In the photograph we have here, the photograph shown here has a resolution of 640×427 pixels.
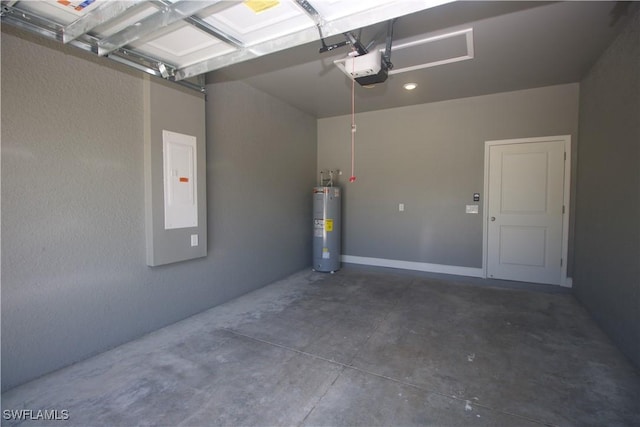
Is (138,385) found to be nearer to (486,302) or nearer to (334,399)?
(334,399)

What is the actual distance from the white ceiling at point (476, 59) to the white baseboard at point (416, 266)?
2.57 meters

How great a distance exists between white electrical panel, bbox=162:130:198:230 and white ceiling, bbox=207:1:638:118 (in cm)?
95

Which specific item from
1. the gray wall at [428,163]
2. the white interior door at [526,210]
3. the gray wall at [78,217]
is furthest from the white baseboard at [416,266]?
the gray wall at [78,217]

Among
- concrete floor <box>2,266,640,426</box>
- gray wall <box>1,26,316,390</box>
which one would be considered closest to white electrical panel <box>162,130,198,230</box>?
gray wall <box>1,26,316,390</box>

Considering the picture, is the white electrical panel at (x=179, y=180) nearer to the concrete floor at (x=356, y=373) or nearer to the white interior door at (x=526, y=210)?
the concrete floor at (x=356, y=373)

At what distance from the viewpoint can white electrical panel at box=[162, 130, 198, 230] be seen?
9.24 ft

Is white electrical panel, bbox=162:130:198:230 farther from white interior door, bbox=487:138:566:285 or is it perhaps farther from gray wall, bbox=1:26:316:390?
white interior door, bbox=487:138:566:285

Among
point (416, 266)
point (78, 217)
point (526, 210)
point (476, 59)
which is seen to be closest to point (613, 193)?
point (526, 210)

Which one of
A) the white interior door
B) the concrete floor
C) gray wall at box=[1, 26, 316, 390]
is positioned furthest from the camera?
the white interior door

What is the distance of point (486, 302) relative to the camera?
368 centimetres

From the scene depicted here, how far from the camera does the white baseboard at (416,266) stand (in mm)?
4551

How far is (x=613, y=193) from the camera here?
8.92 feet

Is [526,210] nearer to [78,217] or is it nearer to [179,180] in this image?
[179,180]

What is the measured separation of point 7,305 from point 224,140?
2389 mm
